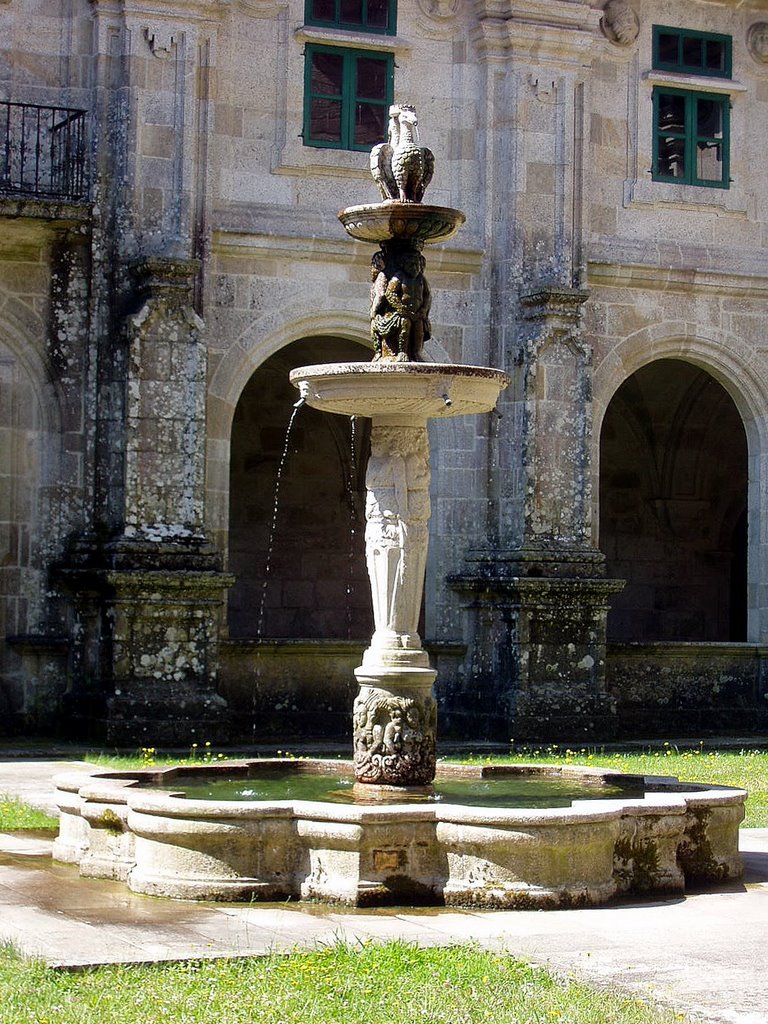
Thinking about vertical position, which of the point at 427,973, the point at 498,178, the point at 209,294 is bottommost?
the point at 427,973

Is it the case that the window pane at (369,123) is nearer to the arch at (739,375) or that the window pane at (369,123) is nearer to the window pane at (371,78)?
the window pane at (371,78)

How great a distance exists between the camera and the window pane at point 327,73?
17000 millimetres

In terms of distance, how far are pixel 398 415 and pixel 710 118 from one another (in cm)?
1019

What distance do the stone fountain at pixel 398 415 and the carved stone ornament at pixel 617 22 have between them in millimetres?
8546

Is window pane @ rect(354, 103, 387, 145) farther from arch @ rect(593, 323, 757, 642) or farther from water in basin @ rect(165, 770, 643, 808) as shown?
water in basin @ rect(165, 770, 643, 808)

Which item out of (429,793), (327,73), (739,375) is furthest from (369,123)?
(429,793)

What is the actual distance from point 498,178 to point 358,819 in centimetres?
1044

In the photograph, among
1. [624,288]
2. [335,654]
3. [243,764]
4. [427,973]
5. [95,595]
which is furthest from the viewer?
[624,288]

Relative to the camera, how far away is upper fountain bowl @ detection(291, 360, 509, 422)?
9305 millimetres

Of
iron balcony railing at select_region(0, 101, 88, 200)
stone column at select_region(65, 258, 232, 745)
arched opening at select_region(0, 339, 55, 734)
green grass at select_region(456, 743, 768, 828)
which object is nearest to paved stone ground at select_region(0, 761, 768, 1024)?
green grass at select_region(456, 743, 768, 828)

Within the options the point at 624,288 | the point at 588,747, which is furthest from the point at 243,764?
the point at 624,288

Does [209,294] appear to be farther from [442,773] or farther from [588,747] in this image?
[442,773]

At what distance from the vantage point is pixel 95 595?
15531 mm

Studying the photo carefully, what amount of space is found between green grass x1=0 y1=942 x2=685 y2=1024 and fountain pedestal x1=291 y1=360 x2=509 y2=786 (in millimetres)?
2729
